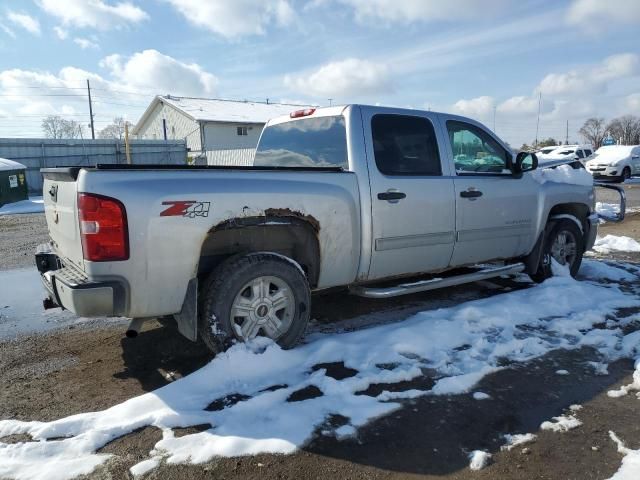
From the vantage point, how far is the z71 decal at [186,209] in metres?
3.30

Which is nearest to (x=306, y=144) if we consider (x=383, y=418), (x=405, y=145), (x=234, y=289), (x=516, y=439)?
(x=405, y=145)

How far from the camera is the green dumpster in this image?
56.9 ft

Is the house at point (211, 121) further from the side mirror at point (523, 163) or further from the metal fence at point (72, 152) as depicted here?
the side mirror at point (523, 163)

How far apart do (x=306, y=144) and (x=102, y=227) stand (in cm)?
222

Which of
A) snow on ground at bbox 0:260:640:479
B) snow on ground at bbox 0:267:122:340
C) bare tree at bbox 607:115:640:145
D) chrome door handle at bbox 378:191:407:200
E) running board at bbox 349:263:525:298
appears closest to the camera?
snow on ground at bbox 0:260:640:479

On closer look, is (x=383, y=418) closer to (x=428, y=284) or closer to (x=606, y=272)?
(x=428, y=284)

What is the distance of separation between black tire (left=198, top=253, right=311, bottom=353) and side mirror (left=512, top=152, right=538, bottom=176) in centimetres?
288

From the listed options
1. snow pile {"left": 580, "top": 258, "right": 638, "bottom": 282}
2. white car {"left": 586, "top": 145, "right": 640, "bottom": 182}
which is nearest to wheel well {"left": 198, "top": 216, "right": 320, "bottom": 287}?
snow pile {"left": 580, "top": 258, "right": 638, "bottom": 282}

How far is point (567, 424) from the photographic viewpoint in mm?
3008

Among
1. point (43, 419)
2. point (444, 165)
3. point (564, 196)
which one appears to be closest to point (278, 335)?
point (43, 419)

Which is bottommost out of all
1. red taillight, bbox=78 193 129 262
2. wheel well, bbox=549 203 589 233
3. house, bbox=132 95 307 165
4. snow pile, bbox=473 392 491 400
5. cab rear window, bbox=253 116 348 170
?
snow pile, bbox=473 392 491 400

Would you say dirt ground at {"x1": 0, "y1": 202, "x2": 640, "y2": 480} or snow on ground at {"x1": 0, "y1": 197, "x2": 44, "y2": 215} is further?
snow on ground at {"x1": 0, "y1": 197, "x2": 44, "y2": 215}

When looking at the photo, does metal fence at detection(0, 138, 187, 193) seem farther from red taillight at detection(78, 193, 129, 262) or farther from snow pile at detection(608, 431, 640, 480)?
snow pile at detection(608, 431, 640, 480)

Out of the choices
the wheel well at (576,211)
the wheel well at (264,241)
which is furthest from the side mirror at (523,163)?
the wheel well at (264,241)
